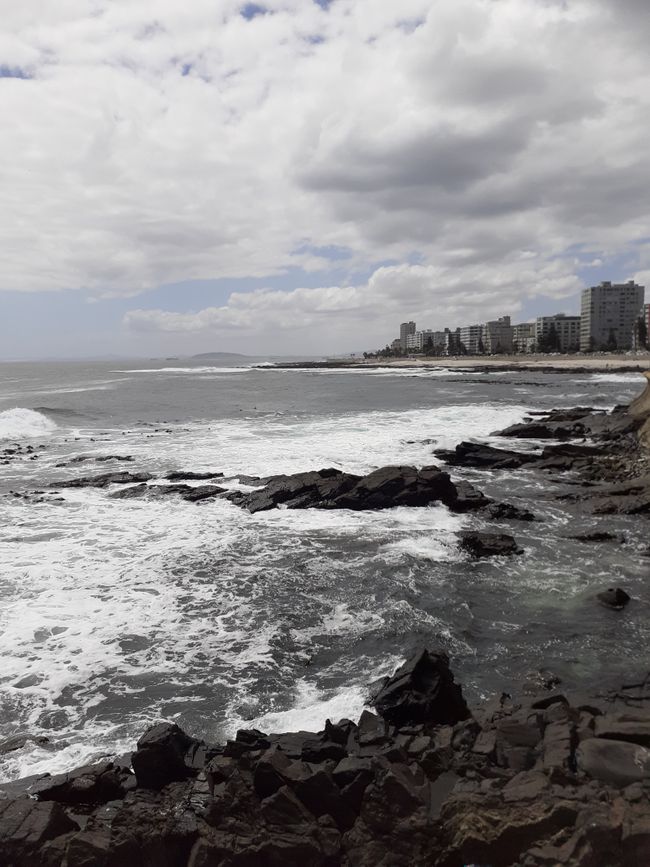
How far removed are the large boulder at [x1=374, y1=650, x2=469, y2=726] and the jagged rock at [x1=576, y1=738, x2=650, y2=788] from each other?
1626mm

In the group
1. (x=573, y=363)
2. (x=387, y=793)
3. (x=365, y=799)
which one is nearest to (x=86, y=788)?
(x=365, y=799)

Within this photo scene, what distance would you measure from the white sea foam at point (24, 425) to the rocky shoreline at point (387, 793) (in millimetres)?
32795

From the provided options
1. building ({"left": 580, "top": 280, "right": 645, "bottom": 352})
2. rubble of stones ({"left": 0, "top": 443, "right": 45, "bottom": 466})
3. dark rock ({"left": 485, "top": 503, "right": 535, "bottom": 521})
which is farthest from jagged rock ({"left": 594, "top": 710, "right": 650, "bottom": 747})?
building ({"left": 580, "top": 280, "right": 645, "bottom": 352})

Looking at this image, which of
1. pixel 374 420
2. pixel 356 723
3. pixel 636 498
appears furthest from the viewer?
pixel 374 420

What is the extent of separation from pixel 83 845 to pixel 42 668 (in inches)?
172

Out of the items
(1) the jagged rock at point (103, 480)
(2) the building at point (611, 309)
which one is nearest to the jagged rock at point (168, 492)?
(1) the jagged rock at point (103, 480)

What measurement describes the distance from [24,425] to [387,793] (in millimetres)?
38968

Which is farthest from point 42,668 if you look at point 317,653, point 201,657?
point 317,653

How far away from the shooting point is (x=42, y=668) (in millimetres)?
8266

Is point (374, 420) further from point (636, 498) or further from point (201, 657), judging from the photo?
point (201, 657)

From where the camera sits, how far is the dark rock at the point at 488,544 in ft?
41.4

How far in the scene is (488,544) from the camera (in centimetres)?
1284

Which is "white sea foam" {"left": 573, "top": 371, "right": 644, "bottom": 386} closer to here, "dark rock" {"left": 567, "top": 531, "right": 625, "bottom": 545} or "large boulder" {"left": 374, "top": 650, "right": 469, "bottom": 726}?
"dark rock" {"left": 567, "top": 531, "right": 625, "bottom": 545}

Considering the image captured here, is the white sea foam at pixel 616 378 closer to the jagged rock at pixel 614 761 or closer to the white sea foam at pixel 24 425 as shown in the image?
the white sea foam at pixel 24 425
